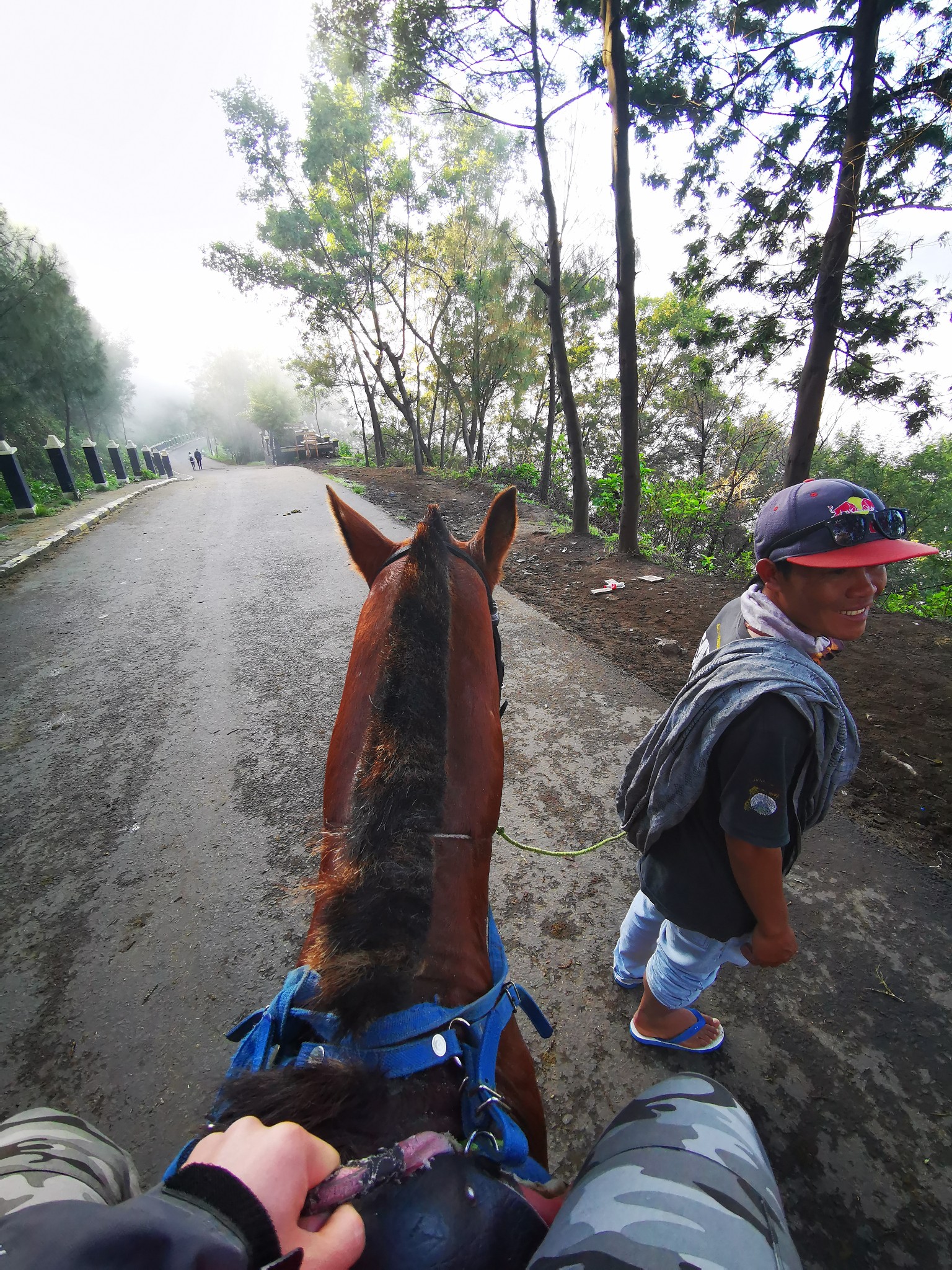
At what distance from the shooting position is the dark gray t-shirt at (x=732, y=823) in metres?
1.19

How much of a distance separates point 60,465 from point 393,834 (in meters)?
12.7

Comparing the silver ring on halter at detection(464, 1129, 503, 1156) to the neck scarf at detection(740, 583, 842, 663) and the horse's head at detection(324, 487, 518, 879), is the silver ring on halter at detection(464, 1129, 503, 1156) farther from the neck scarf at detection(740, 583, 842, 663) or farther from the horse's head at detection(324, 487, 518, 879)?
the neck scarf at detection(740, 583, 842, 663)

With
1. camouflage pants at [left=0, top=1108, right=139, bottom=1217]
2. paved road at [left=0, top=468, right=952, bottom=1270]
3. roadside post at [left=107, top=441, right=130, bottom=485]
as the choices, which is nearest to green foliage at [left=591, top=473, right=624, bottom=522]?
paved road at [left=0, top=468, right=952, bottom=1270]

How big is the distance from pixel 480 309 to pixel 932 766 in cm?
1860

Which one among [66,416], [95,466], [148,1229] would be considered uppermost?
[66,416]

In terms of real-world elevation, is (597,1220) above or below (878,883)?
above

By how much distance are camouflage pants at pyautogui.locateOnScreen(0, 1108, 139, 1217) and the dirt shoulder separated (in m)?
3.33

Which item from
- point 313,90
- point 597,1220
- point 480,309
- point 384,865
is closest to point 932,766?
point 597,1220

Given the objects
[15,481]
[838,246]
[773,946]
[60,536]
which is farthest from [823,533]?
[15,481]

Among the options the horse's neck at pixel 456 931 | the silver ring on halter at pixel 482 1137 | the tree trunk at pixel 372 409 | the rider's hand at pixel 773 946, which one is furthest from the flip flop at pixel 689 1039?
the tree trunk at pixel 372 409

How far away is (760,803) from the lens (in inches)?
47.4

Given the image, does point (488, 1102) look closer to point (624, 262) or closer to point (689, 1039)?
point (689, 1039)

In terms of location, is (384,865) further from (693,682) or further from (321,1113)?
(693,682)

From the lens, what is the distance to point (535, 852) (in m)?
2.54
